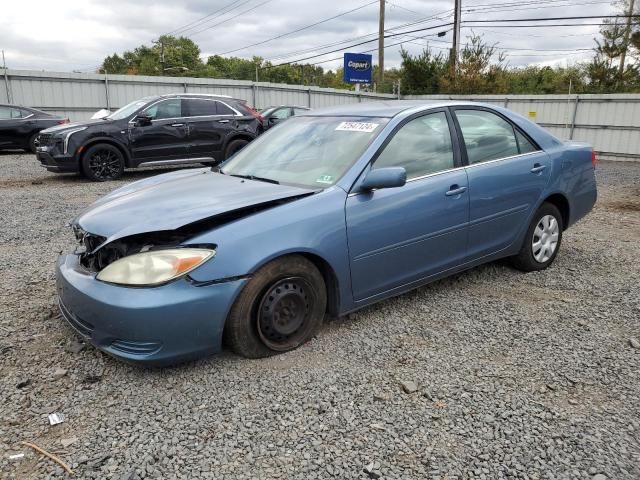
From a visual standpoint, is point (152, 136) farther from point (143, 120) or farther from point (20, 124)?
point (20, 124)

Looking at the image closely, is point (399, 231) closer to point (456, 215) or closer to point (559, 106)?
point (456, 215)

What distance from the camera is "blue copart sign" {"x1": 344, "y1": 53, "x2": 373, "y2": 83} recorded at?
27.1 metres

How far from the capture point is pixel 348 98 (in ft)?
77.1

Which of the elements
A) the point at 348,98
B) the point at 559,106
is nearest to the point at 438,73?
the point at 348,98

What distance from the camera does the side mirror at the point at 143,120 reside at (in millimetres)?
9852

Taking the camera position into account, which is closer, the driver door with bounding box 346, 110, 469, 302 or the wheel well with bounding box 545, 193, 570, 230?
the driver door with bounding box 346, 110, 469, 302

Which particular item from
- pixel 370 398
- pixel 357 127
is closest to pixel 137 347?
pixel 370 398

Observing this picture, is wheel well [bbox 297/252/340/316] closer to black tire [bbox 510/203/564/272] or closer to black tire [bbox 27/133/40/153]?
black tire [bbox 510/203/564/272]

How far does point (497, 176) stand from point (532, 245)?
34.4 inches

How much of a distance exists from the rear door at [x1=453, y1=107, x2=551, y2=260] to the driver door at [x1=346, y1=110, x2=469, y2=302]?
0.14 meters

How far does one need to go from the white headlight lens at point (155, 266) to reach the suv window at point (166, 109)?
8106mm

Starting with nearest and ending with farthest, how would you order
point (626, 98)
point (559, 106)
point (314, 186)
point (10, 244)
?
point (314, 186) → point (10, 244) → point (626, 98) → point (559, 106)

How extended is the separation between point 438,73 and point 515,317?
26568 millimetres

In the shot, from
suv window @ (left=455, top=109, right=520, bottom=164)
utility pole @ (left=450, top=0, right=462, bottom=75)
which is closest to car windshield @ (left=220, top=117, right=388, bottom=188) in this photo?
suv window @ (left=455, top=109, right=520, bottom=164)
